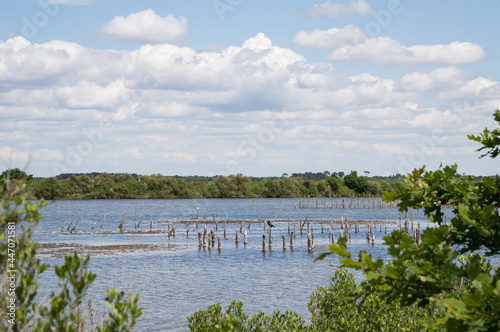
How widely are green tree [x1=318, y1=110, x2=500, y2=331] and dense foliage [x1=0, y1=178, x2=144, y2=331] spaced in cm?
161

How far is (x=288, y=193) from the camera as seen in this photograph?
18088cm

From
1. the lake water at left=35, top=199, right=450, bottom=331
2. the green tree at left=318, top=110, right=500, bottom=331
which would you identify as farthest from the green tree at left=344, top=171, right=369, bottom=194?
the green tree at left=318, top=110, right=500, bottom=331

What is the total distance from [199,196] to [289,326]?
166 metres

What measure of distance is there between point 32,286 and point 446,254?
10.3 ft

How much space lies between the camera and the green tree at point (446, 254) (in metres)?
3.32

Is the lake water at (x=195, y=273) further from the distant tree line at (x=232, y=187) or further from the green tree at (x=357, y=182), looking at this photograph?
the green tree at (x=357, y=182)

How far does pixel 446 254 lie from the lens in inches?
158

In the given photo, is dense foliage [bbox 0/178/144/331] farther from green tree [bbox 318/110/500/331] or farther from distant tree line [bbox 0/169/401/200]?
distant tree line [bbox 0/169/401/200]

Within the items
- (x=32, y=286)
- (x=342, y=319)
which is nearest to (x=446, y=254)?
(x=32, y=286)

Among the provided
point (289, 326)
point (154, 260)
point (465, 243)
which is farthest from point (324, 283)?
point (465, 243)

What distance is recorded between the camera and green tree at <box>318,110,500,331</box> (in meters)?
3.32

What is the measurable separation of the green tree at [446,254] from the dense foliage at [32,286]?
5.27ft

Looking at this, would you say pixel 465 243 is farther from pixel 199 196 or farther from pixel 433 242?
pixel 199 196

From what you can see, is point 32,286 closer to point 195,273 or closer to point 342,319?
point 342,319
